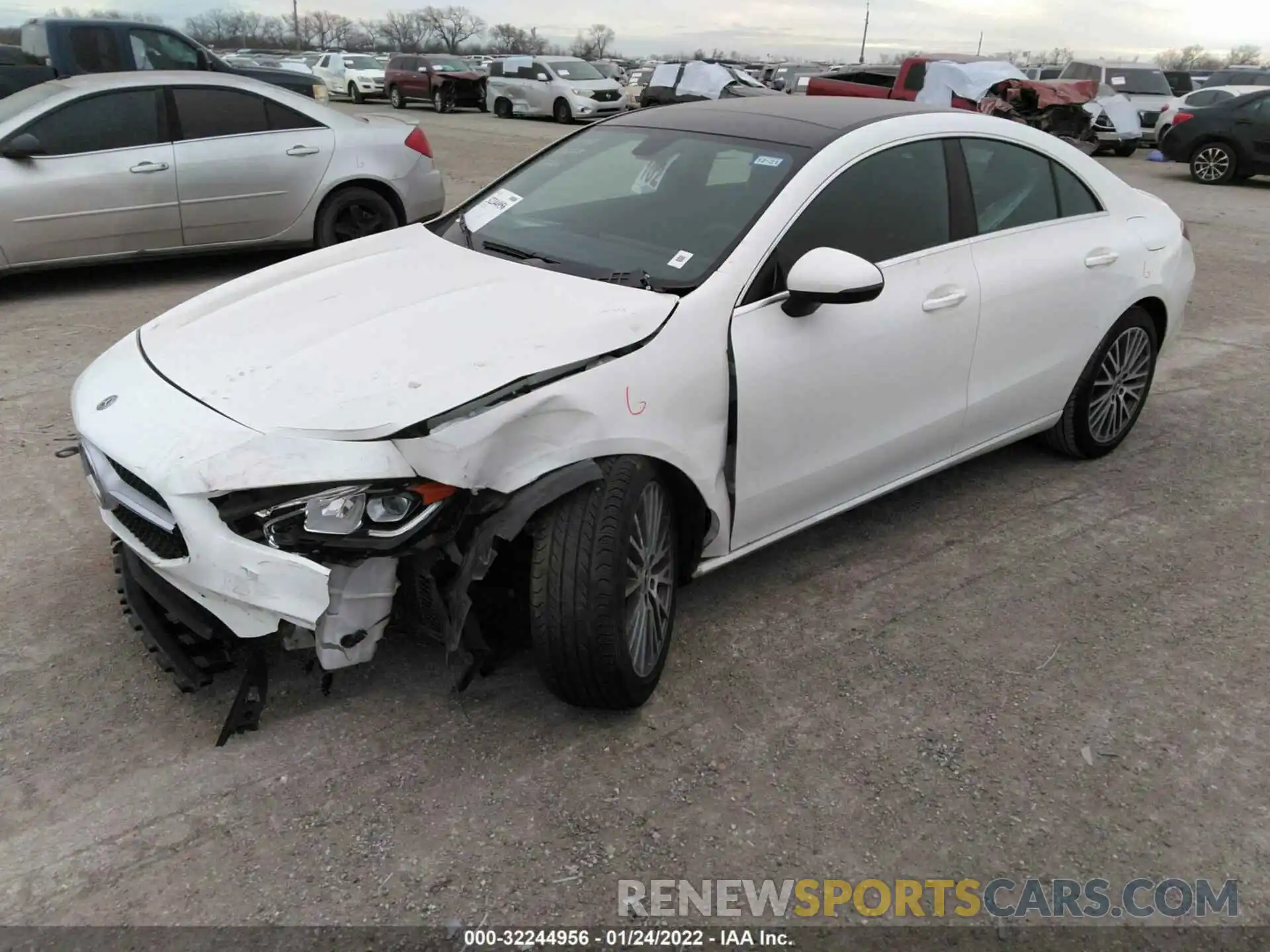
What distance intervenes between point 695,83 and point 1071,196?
49.8 feet

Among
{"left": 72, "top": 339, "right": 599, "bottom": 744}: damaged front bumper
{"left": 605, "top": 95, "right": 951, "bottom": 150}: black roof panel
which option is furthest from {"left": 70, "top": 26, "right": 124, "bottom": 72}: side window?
{"left": 72, "top": 339, "right": 599, "bottom": 744}: damaged front bumper

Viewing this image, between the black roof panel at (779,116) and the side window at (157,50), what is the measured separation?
8.64 m

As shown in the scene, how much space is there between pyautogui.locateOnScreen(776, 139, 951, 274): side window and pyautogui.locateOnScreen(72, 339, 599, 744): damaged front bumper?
1237 millimetres

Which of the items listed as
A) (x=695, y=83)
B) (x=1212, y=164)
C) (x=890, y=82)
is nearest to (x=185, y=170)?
(x=695, y=83)

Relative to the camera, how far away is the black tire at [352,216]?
7629mm

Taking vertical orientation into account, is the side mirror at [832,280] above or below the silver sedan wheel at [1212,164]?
above

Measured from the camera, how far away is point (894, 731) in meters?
2.82

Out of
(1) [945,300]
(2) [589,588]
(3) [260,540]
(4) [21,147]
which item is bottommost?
(2) [589,588]

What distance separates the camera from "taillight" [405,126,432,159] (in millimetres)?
7957

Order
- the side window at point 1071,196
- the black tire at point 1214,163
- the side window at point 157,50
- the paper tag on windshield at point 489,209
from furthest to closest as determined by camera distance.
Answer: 1. the black tire at point 1214,163
2. the side window at point 157,50
3. the side window at point 1071,196
4. the paper tag on windshield at point 489,209

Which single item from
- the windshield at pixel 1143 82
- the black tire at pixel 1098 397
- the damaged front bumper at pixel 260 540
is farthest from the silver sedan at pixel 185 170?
the windshield at pixel 1143 82

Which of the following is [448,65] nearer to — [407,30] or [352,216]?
[352,216]

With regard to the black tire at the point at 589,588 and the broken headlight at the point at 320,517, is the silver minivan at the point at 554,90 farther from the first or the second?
the broken headlight at the point at 320,517

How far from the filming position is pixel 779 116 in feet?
12.0
